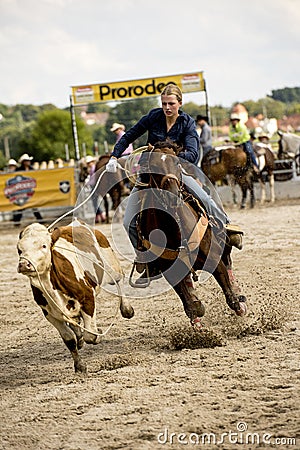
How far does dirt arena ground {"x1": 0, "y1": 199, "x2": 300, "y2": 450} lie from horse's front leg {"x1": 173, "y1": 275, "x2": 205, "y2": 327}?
14 cm

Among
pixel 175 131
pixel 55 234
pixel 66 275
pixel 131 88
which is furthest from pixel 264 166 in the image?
pixel 66 275

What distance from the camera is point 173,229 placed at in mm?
6215

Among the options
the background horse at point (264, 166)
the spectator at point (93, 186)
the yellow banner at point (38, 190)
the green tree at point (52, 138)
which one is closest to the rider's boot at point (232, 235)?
the spectator at point (93, 186)

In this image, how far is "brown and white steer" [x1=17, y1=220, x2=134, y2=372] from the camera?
5449 millimetres

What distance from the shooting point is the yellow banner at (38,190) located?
62.7 ft

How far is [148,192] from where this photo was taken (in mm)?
6172

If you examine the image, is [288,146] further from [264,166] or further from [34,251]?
[34,251]

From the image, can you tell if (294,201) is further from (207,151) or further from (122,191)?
(122,191)

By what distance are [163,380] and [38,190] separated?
14252 millimetres

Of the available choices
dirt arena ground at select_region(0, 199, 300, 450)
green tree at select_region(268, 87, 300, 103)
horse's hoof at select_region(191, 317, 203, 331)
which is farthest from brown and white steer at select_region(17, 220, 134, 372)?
green tree at select_region(268, 87, 300, 103)

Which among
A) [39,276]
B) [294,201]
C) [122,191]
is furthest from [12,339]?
[294,201]

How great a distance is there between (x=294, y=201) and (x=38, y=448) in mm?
16386

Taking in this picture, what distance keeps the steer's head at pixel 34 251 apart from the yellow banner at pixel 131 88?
1542 cm

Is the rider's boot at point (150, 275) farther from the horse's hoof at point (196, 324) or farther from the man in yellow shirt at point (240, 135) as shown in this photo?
the man in yellow shirt at point (240, 135)
